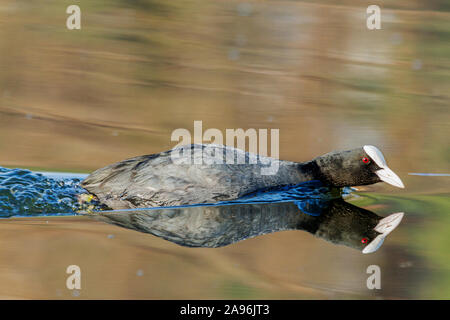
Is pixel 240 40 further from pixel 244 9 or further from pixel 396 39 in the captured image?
pixel 396 39

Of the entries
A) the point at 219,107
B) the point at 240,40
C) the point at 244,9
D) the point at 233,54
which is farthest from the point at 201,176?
the point at 244,9

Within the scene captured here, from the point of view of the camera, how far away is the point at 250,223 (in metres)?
5.38

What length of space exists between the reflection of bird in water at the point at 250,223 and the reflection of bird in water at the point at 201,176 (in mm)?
137

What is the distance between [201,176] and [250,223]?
25.5 inches

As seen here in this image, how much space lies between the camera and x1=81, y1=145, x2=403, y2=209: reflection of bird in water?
5.61 m

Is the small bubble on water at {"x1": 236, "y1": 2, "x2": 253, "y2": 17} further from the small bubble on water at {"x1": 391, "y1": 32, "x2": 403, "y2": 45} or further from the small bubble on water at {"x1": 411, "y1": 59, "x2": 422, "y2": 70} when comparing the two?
the small bubble on water at {"x1": 411, "y1": 59, "x2": 422, "y2": 70}

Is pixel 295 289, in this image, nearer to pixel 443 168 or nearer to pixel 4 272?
pixel 4 272

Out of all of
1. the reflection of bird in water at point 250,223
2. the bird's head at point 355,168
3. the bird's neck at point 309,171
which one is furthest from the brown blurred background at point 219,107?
the bird's neck at point 309,171

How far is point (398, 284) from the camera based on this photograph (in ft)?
14.1

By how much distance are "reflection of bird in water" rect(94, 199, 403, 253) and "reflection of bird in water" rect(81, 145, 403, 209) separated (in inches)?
Answer: 5.4

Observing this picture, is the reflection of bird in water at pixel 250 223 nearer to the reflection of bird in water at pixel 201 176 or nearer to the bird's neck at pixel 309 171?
the reflection of bird in water at pixel 201 176

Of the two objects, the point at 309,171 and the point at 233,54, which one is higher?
the point at 233,54

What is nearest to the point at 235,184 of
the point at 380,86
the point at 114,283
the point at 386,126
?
the point at 114,283

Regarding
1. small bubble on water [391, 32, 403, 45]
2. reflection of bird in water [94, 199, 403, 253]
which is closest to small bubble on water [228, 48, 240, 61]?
small bubble on water [391, 32, 403, 45]
